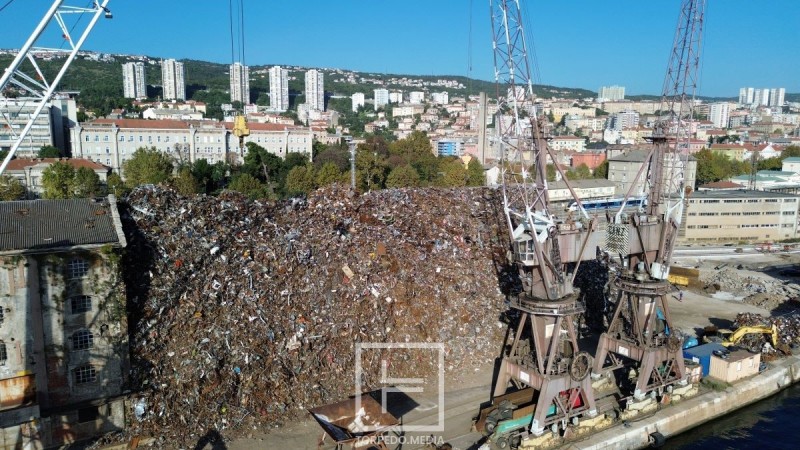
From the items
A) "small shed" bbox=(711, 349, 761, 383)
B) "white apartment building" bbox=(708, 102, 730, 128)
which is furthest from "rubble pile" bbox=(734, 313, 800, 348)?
"white apartment building" bbox=(708, 102, 730, 128)

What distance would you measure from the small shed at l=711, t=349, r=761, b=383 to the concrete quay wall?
27 centimetres

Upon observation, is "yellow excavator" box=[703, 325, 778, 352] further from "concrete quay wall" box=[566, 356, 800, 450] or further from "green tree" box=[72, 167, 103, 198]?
"green tree" box=[72, 167, 103, 198]

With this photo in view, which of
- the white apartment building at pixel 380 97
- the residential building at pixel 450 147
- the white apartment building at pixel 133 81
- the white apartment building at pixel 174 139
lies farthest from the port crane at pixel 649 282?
the white apartment building at pixel 380 97

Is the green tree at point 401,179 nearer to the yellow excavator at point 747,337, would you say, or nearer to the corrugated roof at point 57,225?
the yellow excavator at point 747,337

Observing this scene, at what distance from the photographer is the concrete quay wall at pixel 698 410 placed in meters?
15.1

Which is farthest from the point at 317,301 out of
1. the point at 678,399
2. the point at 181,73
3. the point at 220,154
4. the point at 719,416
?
the point at 181,73

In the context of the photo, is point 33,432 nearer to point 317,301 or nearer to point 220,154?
point 317,301

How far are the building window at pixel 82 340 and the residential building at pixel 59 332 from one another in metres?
0.02

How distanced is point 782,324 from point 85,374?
2503cm

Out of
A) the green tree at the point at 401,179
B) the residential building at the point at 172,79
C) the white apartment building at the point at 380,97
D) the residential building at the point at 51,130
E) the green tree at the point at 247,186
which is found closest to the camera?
the green tree at the point at 247,186

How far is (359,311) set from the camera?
17.6 metres

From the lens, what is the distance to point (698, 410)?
679 inches

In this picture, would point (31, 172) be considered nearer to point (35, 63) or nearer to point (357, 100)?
point (35, 63)

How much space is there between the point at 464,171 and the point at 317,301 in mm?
37060
